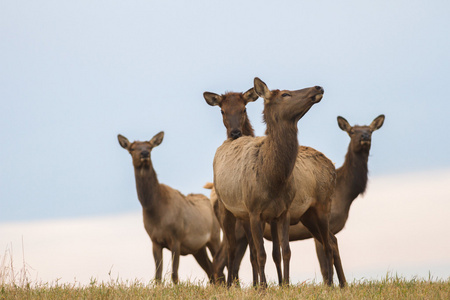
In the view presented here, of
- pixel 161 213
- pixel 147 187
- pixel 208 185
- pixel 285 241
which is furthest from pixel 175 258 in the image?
pixel 285 241

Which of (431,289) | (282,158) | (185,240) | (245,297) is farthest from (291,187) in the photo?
(185,240)

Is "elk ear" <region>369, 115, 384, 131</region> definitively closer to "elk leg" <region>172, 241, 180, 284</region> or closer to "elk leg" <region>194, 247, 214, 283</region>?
"elk leg" <region>172, 241, 180, 284</region>

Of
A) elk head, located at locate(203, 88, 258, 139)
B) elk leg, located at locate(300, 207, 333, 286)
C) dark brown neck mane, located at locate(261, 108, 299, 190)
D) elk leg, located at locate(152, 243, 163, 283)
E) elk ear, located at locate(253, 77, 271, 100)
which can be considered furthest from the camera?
elk leg, located at locate(152, 243, 163, 283)

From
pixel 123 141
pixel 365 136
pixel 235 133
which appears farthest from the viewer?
→ pixel 123 141

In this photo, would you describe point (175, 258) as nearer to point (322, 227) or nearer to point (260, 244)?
point (322, 227)

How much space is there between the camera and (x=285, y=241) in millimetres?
9266

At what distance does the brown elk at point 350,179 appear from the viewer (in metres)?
13.8

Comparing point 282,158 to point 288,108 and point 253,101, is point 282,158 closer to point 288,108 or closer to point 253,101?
point 288,108

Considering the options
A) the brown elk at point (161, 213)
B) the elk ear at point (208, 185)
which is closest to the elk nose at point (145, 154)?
the brown elk at point (161, 213)

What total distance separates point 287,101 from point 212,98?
346cm

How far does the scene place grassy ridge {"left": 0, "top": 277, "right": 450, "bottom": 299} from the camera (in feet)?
27.7

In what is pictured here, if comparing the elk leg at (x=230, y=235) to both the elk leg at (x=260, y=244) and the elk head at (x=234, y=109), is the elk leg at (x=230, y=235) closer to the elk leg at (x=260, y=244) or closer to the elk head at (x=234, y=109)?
the elk head at (x=234, y=109)

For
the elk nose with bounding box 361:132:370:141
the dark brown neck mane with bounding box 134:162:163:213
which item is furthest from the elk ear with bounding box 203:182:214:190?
the elk nose with bounding box 361:132:370:141

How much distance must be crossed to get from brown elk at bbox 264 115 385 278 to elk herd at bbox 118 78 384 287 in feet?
0.07
